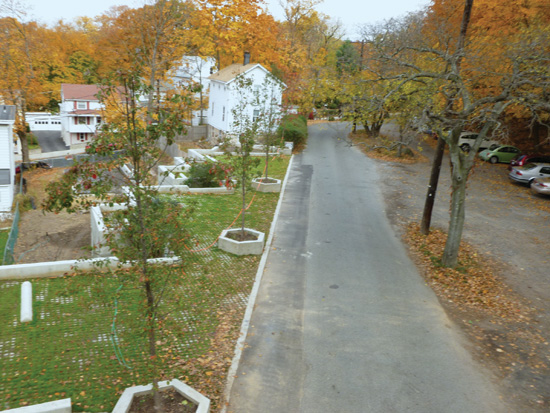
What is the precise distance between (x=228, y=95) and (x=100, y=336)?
1256 inches

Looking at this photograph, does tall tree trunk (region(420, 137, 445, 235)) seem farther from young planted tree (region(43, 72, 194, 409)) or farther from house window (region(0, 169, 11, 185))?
house window (region(0, 169, 11, 185))

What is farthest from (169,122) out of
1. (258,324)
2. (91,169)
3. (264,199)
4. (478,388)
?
(264,199)

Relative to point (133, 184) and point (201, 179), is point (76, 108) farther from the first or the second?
point (133, 184)

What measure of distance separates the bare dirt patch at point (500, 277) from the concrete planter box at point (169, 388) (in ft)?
18.9

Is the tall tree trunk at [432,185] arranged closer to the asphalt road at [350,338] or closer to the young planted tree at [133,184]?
the asphalt road at [350,338]

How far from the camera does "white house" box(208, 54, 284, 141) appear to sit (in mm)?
36866

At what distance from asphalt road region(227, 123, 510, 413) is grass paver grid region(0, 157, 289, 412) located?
86 centimetres

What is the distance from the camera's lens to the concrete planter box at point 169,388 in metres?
6.42

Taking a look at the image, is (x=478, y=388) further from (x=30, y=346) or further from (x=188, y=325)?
(x=30, y=346)

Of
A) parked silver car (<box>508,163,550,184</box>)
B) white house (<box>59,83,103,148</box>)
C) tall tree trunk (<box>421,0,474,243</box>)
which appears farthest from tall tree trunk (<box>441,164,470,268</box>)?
white house (<box>59,83,103,148</box>)

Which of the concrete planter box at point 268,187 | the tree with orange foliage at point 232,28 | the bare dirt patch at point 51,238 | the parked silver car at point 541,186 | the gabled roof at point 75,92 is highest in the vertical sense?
the tree with orange foliage at point 232,28

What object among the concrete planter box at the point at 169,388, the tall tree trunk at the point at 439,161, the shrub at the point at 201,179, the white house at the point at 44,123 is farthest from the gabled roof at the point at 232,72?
the white house at the point at 44,123

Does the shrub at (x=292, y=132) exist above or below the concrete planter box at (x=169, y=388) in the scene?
above

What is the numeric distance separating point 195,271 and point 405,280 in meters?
6.50
